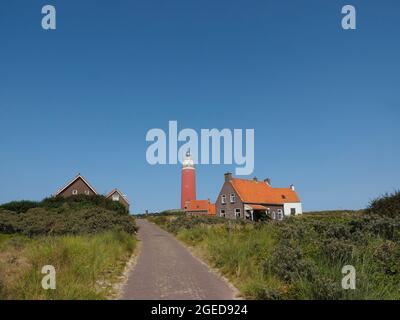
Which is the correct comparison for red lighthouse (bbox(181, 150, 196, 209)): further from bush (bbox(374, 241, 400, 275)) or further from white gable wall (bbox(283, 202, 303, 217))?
bush (bbox(374, 241, 400, 275))

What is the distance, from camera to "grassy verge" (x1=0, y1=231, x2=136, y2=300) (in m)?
7.21

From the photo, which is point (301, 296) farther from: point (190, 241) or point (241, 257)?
point (190, 241)

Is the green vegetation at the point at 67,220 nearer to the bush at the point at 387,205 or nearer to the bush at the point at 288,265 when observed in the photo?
the bush at the point at 288,265

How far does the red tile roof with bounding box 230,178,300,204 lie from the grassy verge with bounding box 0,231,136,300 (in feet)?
128

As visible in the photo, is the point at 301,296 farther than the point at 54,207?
No

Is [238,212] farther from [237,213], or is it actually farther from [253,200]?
[253,200]

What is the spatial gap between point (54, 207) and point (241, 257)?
28.8m

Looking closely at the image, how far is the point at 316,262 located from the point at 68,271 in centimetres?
626

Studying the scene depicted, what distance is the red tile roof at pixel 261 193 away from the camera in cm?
5253

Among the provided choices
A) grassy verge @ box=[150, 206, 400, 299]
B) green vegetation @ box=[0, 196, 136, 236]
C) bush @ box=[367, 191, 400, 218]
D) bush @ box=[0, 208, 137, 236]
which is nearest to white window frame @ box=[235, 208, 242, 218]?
green vegetation @ box=[0, 196, 136, 236]

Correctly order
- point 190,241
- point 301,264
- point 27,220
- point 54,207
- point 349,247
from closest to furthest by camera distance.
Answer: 1. point 301,264
2. point 349,247
3. point 190,241
4. point 27,220
5. point 54,207

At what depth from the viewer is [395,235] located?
37.7 feet
